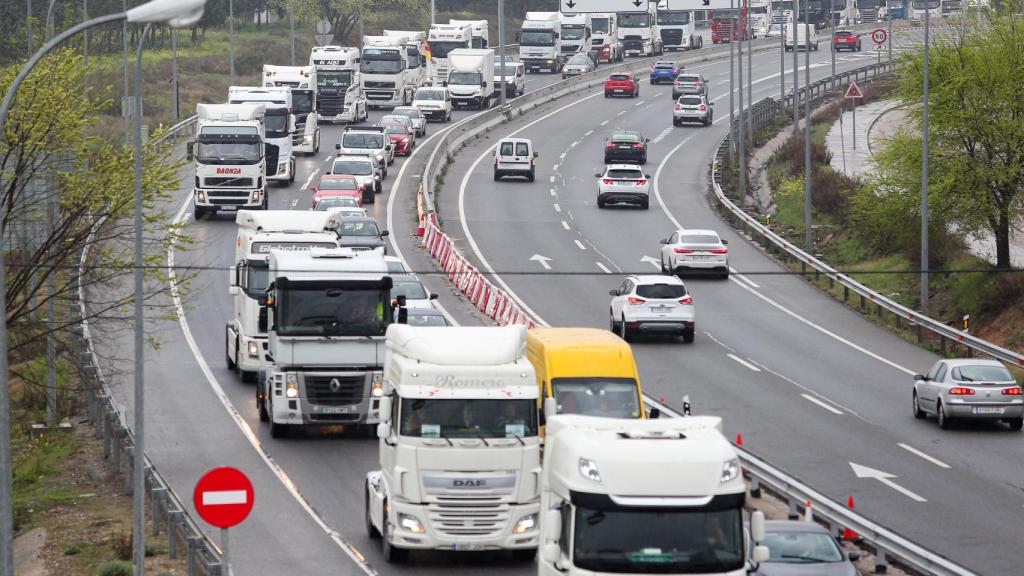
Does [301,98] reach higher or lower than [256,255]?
higher

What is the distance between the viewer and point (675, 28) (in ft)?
392

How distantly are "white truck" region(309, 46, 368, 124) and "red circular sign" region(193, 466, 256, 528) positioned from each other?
61.8 metres

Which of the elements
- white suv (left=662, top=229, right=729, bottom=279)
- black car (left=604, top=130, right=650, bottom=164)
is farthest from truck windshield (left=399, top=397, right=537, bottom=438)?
black car (left=604, top=130, right=650, bottom=164)

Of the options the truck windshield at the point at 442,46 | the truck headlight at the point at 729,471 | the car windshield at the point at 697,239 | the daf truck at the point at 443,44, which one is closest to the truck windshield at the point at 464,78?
the daf truck at the point at 443,44

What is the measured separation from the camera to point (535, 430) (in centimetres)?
2239

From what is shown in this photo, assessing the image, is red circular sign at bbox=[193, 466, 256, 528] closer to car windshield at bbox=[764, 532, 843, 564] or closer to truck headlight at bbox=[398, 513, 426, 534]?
truck headlight at bbox=[398, 513, 426, 534]

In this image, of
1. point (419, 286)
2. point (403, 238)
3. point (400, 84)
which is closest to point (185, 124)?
point (400, 84)

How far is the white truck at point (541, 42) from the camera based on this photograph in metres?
109

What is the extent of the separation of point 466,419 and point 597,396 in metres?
4.40

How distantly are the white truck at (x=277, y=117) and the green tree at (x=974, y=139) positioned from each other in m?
Answer: 23.9

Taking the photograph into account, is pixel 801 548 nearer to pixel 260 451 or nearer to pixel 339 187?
pixel 260 451

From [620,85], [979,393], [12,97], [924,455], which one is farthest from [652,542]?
[620,85]

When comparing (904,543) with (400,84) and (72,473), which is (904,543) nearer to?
(72,473)

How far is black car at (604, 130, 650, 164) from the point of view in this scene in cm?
7481
